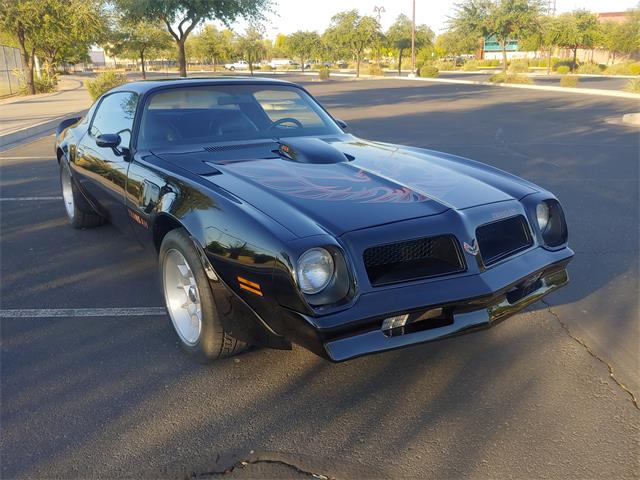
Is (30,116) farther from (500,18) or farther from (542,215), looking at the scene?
(500,18)

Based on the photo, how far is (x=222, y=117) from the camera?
13.3 feet

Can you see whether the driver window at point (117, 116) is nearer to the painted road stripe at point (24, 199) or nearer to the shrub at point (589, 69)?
the painted road stripe at point (24, 199)

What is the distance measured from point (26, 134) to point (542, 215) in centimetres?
1309

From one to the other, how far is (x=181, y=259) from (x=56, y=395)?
35.7 inches

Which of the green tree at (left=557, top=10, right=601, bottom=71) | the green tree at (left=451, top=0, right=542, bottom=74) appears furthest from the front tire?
the green tree at (left=557, top=10, right=601, bottom=71)

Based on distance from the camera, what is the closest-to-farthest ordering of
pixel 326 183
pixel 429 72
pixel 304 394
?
pixel 304 394 → pixel 326 183 → pixel 429 72

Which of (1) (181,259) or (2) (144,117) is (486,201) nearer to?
(1) (181,259)

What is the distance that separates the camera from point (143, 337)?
A: 3381 millimetres

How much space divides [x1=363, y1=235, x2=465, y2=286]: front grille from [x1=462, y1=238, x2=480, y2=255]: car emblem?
4cm

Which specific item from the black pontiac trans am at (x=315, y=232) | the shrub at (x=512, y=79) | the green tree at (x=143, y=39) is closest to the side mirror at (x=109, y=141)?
the black pontiac trans am at (x=315, y=232)

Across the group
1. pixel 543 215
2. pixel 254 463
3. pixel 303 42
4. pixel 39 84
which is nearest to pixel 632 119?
pixel 543 215

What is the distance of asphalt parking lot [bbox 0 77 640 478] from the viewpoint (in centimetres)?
231

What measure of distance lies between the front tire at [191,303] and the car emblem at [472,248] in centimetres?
123

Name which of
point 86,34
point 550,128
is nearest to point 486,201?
point 550,128
